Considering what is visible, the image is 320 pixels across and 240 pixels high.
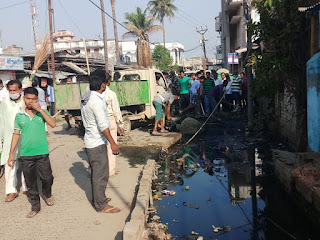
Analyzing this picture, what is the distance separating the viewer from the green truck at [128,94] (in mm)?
9594

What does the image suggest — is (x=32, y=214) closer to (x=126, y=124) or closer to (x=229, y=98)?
(x=126, y=124)

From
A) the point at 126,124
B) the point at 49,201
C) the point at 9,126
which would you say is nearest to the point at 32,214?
the point at 49,201

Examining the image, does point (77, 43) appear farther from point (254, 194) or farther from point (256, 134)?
point (254, 194)

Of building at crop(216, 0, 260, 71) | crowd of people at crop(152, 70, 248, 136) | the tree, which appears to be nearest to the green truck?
crowd of people at crop(152, 70, 248, 136)

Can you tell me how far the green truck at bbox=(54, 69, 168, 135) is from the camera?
959cm

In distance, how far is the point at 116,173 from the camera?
5.92 m

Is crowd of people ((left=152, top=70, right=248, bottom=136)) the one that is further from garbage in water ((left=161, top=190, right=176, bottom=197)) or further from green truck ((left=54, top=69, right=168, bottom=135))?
garbage in water ((left=161, top=190, right=176, bottom=197))

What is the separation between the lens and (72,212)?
4.22m

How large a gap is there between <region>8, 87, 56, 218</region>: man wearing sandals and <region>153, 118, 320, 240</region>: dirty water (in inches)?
66.7

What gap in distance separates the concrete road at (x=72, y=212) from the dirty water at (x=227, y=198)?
23.0 inches

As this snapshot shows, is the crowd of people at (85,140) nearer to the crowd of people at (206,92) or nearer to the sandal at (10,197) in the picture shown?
the sandal at (10,197)

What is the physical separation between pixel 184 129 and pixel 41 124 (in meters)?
6.84

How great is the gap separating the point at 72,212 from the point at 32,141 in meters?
1.04

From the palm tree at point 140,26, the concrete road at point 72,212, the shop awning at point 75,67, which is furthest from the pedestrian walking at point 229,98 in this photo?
the palm tree at point 140,26
